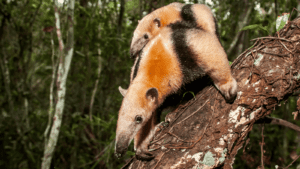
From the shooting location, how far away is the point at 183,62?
86.2 inches

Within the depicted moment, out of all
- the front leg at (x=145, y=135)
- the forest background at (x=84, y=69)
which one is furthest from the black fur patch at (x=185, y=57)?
the forest background at (x=84, y=69)

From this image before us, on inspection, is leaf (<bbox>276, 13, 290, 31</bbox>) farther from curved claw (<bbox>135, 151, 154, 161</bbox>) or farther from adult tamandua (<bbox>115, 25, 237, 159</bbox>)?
curved claw (<bbox>135, 151, 154, 161</bbox>)

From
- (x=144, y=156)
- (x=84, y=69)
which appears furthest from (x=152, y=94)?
(x=84, y=69)

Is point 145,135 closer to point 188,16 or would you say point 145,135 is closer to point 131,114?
point 131,114

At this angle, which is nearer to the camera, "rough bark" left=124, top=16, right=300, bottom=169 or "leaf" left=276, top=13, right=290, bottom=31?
"rough bark" left=124, top=16, right=300, bottom=169

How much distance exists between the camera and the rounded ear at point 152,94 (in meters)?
2.16

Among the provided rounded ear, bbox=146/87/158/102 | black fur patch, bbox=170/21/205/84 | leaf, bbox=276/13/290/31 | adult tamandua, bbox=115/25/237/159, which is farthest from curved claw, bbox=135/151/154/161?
leaf, bbox=276/13/290/31

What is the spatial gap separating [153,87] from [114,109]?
501 centimetres

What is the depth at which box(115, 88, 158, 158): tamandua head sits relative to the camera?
2.08m

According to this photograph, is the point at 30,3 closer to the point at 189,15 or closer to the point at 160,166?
the point at 189,15

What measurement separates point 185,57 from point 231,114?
2.43 ft

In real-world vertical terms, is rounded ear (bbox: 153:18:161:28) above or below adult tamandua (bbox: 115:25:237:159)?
above

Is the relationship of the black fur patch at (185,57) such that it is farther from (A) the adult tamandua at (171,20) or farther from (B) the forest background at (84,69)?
(B) the forest background at (84,69)

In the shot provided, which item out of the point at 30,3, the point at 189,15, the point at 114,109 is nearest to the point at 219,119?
the point at 189,15
